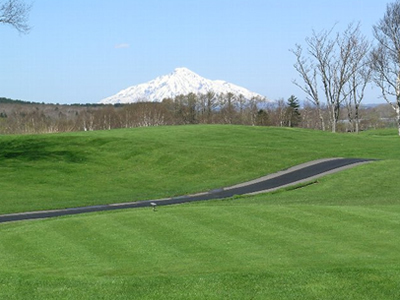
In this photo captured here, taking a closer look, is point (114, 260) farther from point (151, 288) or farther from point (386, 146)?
point (386, 146)

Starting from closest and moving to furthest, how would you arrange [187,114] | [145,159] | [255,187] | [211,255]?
[211,255] < [255,187] < [145,159] < [187,114]

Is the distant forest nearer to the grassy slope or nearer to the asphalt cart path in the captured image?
the grassy slope

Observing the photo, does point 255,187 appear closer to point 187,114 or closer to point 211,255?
point 211,255

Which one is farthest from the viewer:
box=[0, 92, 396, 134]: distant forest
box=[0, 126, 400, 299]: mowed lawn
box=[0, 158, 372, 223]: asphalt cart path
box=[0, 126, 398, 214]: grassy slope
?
box=[0, 92, 396, 134]: distant forest

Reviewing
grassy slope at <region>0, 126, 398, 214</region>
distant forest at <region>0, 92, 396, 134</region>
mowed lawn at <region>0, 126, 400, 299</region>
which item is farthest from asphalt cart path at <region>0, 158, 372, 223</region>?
distant forest at <region>0, 92, 396, 134</region>

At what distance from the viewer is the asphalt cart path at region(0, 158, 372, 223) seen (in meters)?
25.4

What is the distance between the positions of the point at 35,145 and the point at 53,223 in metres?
32.6

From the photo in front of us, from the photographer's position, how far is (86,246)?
13.1m

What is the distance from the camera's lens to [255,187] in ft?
107

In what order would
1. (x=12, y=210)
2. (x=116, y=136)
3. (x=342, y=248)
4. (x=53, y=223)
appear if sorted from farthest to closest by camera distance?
(x=116, y=136), (x=12, y=210), (x=53, y=223), (x=342, y=248)

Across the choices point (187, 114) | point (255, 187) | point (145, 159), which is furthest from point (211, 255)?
point (187, 114)

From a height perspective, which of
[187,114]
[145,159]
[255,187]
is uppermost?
[187,114]

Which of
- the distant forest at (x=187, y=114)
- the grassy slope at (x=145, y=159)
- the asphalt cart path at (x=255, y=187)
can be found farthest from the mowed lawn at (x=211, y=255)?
the distant forest at (x=187, y=114)

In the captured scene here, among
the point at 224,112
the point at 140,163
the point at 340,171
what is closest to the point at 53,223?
the point at 340,171
